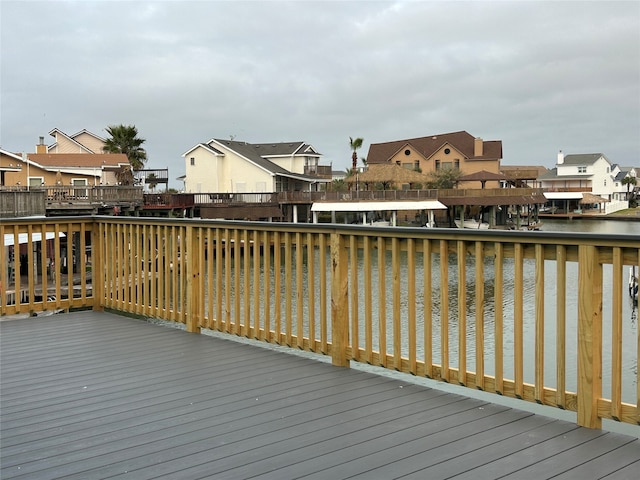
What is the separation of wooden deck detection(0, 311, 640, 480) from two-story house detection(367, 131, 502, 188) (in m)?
59.5

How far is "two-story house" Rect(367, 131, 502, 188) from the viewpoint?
62.7m

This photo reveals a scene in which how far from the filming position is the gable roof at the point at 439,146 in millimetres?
63188

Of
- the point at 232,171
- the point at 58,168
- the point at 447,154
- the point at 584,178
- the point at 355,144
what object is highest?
the point at 355,144

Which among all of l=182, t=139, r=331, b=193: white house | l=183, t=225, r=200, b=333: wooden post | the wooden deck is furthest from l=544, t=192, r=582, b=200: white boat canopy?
the wooden deck

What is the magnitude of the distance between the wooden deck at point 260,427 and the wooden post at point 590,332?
0.37 feet

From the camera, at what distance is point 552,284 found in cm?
1838

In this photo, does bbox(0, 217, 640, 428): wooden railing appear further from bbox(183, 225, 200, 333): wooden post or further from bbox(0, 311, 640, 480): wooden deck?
bbox(0, 311, 640, 480): wooden deck

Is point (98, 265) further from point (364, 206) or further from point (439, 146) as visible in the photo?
point (439, 146)

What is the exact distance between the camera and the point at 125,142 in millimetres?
47750

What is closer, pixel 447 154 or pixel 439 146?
pixel 439 146

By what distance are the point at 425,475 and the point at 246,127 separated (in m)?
63.4

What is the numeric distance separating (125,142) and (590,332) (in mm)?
48927

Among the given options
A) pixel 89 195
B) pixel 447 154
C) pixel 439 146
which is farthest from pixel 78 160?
pixel 447 154

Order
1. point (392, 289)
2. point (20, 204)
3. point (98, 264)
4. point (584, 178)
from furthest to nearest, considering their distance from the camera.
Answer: point (584, 178)
point (20, 204)
point (98, 264)
point (392, 289)
